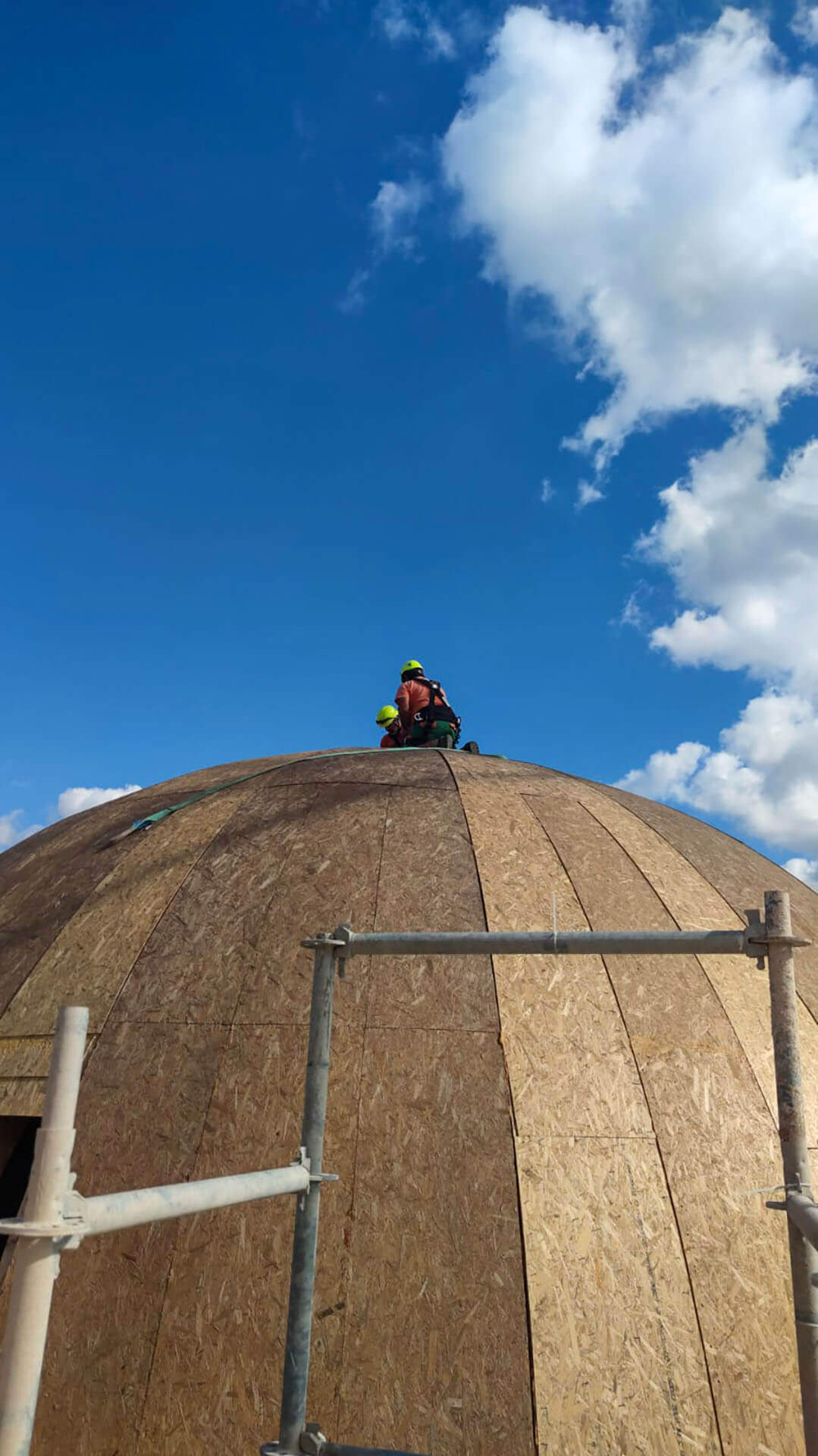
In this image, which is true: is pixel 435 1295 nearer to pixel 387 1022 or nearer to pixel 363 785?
pixel 387 1022

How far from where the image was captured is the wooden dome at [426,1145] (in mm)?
5582

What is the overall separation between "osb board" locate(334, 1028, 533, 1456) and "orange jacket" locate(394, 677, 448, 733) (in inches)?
290

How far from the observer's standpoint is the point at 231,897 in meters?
8.44

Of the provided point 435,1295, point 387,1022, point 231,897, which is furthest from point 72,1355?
point 231,897

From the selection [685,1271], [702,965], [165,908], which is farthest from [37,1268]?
[702,965]

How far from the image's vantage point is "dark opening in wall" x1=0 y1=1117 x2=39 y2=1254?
23.5 ft

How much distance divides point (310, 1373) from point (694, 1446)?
246cm

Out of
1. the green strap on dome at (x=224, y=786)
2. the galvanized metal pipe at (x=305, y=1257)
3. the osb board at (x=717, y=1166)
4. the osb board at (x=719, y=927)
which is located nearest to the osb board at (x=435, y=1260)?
the osb board at (x=717, y=1166)

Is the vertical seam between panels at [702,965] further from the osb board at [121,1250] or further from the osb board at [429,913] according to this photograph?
the osb board at [121,1250]

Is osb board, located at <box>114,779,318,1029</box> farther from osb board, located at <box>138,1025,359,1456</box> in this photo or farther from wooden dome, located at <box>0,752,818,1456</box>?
osb board, located at <box>138,1025,359,1456</box>

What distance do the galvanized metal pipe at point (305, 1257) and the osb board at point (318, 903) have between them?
108 inches

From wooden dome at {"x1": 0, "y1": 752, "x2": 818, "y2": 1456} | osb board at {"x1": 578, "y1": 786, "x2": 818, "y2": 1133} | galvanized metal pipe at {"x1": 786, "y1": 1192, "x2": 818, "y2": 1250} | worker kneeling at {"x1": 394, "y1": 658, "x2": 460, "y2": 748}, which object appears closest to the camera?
galvanized metal pipe at {"x1": 786, "y1": 1192, "x2": 818, "y2": 1250}

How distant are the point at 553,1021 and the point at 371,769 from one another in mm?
4370

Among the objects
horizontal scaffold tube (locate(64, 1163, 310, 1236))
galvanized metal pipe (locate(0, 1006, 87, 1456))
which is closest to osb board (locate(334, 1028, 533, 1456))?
horizontal scaffold tube (locate(64, 1163, 310, 1236))
